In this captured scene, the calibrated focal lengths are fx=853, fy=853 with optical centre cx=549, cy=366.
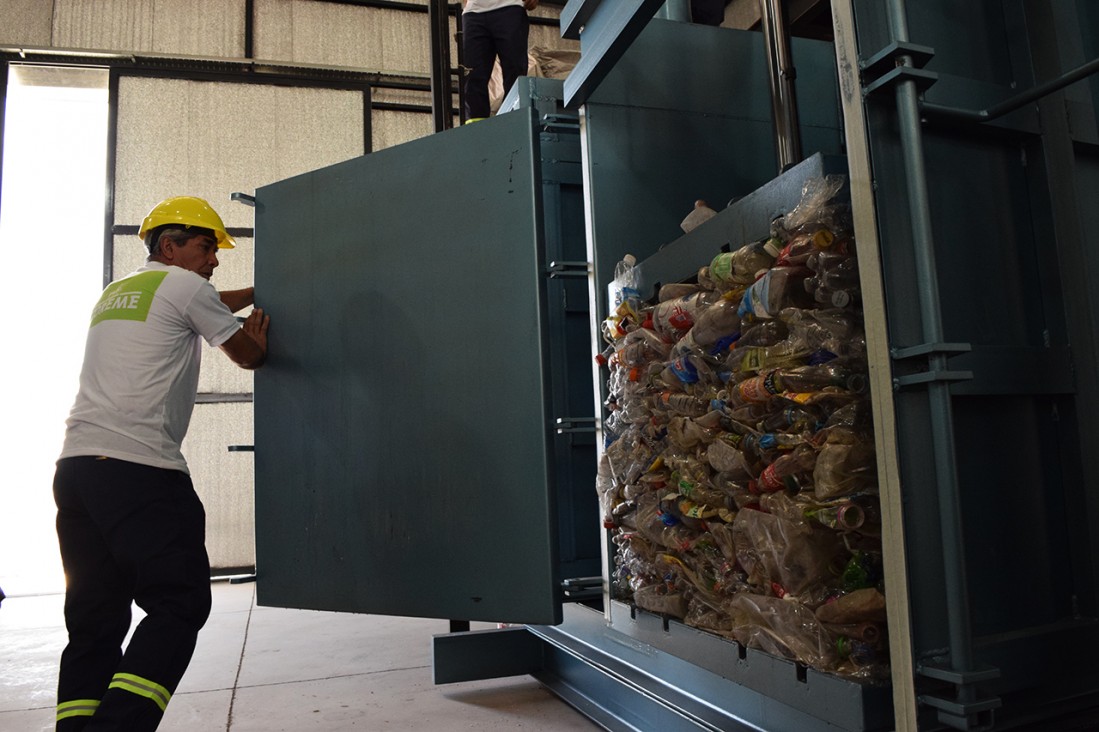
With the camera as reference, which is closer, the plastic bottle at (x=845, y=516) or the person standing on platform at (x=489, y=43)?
the plastic bottle at (x=845, y=516)

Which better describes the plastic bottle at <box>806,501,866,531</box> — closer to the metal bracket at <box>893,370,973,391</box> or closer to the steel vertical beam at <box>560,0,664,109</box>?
the metal bracket at <box>893,370,973,391</box>

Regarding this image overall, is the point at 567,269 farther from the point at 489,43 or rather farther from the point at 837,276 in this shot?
the point at 489,43

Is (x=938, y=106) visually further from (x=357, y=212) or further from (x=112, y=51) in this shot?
(x=112, y=51)

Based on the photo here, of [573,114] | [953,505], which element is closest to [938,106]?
[953,505]

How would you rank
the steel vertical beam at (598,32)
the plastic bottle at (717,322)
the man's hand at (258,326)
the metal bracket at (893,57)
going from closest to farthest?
the metal bracket at (893,57)
the plastic bottle at (717,322)
the steel vertical beam at (598,32)
the man's hand at (258,326)

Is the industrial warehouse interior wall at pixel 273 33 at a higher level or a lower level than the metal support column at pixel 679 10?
higher

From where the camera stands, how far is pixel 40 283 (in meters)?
8.53

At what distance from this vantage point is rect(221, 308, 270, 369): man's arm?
10.2ft

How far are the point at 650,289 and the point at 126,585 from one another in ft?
6.43

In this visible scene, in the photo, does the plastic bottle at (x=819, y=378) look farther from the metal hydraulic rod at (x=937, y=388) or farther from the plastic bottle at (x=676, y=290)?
the plastic bottle at (x=676, y=290)

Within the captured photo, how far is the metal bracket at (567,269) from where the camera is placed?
9.55 ft

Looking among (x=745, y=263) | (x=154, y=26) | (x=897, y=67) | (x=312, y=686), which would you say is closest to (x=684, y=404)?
(x=745, y=263)

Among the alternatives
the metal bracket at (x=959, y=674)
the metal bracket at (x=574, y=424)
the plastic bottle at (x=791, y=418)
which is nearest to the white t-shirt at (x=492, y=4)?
the metal bracket at (x=574, y=424)

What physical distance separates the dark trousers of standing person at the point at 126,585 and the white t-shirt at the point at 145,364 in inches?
2.9
